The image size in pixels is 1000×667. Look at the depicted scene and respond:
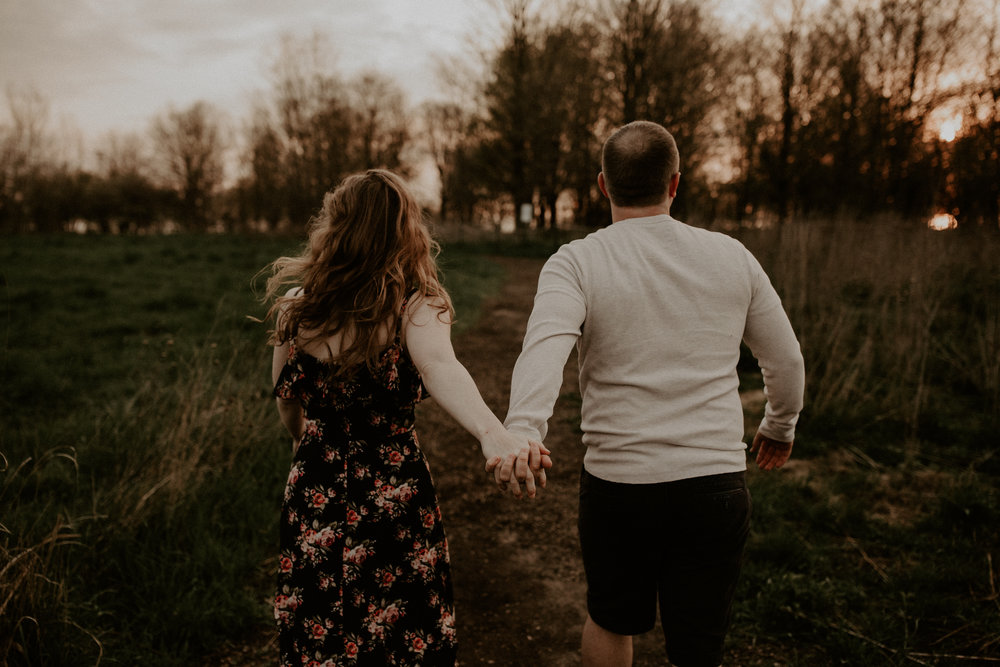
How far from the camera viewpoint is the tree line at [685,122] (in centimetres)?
1758

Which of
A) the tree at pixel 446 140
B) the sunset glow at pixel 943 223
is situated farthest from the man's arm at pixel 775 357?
the tree at pixel 446 140

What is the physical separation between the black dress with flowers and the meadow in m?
1.10

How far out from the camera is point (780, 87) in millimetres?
22375

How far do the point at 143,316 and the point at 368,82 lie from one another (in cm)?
3010

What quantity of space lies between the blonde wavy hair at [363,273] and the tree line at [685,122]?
36.9ft

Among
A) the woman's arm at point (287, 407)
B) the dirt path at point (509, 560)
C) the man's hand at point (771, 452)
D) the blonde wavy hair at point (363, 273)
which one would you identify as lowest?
the dirt path at point (509, 560)

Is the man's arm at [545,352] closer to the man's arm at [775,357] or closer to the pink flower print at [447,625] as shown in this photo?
the man's arm at [775,357]

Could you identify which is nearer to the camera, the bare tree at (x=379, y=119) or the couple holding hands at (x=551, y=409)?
the couple holding hands at (x=551, y=409)

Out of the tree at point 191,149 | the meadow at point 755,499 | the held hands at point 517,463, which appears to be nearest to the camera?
the held hands at point 517,463

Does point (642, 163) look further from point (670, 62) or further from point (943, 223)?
point (670, 62)

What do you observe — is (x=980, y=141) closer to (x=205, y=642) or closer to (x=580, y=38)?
(x=580, y=38)

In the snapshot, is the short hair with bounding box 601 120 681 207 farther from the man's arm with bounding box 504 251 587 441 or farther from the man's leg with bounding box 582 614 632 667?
the man's leg with bounding box 582 614 632 667

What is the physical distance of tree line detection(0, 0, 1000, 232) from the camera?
17578 mm

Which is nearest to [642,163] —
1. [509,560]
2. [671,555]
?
[671,555]
